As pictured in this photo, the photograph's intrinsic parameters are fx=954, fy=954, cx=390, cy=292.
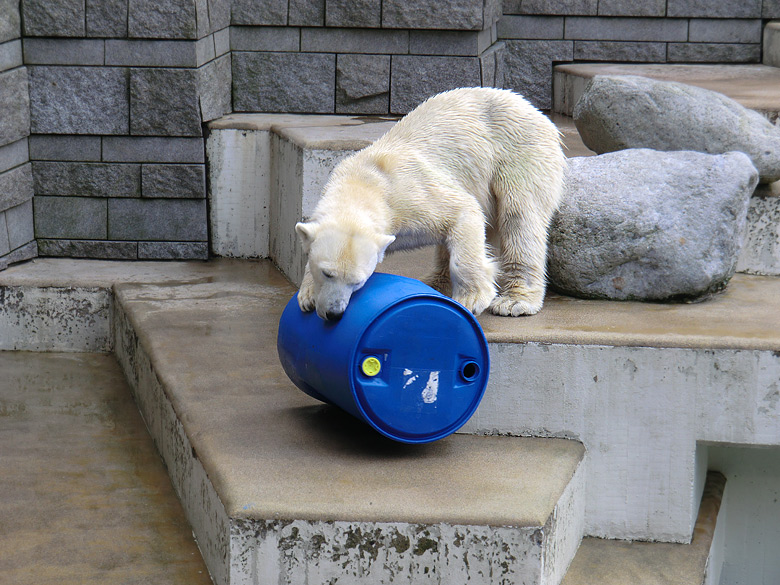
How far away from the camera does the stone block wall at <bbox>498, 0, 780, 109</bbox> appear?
6.68 meters

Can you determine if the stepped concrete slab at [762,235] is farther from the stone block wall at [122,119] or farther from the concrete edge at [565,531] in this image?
the stone block wall at [122,119]

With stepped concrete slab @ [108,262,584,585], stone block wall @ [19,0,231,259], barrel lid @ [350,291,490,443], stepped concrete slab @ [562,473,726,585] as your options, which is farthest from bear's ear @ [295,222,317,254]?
stone block wall @ [19,0,231,259]

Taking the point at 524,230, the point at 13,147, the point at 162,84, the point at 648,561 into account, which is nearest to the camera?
the point at 648,561

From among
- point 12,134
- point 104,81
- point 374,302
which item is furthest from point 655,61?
point 374,302

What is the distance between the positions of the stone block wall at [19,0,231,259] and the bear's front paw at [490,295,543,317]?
97.1 inches

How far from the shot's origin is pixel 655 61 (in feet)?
22.4

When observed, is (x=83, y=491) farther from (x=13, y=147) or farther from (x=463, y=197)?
(x=13, y=147)

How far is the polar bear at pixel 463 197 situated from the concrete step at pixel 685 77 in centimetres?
249

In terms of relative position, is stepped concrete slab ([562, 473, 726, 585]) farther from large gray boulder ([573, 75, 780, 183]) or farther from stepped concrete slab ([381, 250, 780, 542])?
large gray boulder ([573, 75, 780, 183])

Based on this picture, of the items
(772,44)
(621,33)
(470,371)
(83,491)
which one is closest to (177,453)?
(83,491)

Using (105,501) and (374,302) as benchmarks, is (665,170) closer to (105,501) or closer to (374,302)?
(374,302)

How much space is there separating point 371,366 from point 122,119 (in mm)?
2979

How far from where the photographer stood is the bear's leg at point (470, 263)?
117 inches

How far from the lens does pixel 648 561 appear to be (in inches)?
116
